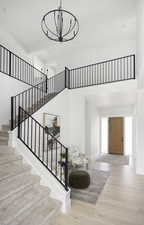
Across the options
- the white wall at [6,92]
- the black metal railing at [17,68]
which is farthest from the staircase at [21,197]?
the black metal railing at [17,68]

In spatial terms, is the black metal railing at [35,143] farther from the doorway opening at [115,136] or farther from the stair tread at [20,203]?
the doorway opening at [115,136]

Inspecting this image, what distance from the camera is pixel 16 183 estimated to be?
2281 mm

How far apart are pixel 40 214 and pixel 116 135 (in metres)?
7.61

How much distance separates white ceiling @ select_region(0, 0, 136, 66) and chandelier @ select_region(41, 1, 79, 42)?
269mm

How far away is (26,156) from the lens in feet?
9.71

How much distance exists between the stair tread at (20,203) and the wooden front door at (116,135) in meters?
7.05

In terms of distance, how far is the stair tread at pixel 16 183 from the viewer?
6.71ft

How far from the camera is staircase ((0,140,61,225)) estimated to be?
6.05 ft

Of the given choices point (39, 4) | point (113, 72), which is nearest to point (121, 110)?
point (113, 72)

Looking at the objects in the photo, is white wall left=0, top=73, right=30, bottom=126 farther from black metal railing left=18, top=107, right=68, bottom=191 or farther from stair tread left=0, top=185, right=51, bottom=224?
stair tread left=0, top=185, right=51, bottom=224

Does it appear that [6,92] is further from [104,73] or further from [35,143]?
[104,73]

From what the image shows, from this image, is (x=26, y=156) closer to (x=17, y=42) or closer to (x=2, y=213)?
(x=2, y=213)

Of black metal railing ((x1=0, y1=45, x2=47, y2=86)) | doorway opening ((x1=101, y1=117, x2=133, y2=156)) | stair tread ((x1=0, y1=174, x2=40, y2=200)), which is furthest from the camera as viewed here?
doorway opening ((x1=101, y1=117, x2=133, y2=156))

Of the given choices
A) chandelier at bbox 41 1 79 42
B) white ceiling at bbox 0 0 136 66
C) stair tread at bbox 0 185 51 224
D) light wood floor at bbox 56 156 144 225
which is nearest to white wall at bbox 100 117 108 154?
white ceiling at bbox 0 0 136 66
